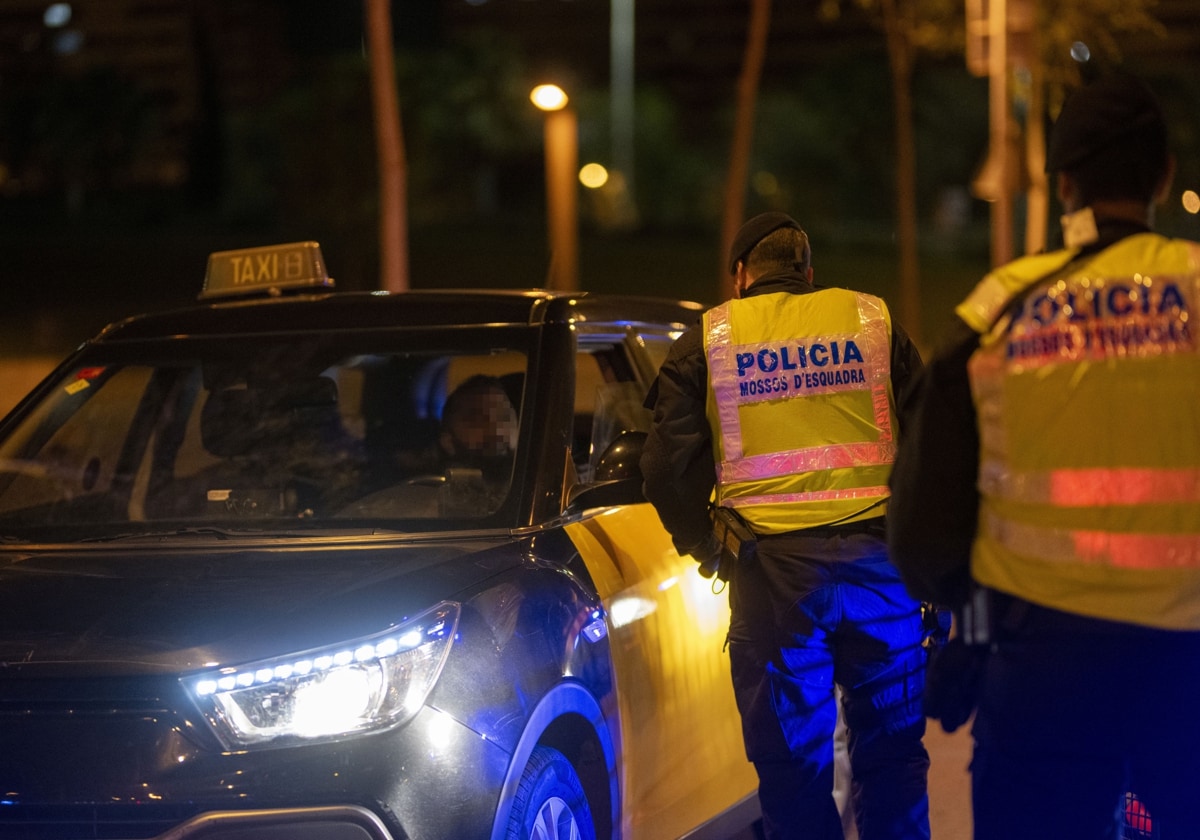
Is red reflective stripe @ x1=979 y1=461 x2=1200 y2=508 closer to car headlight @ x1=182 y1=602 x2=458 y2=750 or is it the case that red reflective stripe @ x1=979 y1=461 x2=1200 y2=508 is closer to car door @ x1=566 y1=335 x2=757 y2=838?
car headlight @ x1=182 y1=602 x2=458 y2=750

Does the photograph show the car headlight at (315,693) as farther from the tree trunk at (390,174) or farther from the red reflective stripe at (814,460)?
the tree trunk at (390,174)

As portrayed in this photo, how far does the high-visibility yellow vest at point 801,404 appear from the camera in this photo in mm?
4223

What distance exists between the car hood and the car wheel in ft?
1.38

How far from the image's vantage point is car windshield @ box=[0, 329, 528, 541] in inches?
188

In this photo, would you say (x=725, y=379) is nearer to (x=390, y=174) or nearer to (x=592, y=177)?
(x=390, y=174)

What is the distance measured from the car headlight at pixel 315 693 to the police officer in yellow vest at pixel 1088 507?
1125 millimetres

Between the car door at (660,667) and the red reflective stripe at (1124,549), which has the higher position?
the red reflective stripe at (1124,549)

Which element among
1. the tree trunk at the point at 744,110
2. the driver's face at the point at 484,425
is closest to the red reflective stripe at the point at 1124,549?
the driver's face at the point at 484,425

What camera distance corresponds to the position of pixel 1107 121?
3041 millimetres

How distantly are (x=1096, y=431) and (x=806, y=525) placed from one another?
4.51ft

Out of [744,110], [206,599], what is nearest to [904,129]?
[744,110]

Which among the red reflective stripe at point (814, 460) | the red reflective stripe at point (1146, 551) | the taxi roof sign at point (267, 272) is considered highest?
the taxi roof sign at point (267, 272)

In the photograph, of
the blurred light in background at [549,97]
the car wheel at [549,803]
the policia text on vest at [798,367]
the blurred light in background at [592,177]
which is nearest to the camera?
the car wheel at [549,803]

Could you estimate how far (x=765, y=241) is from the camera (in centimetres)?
441
